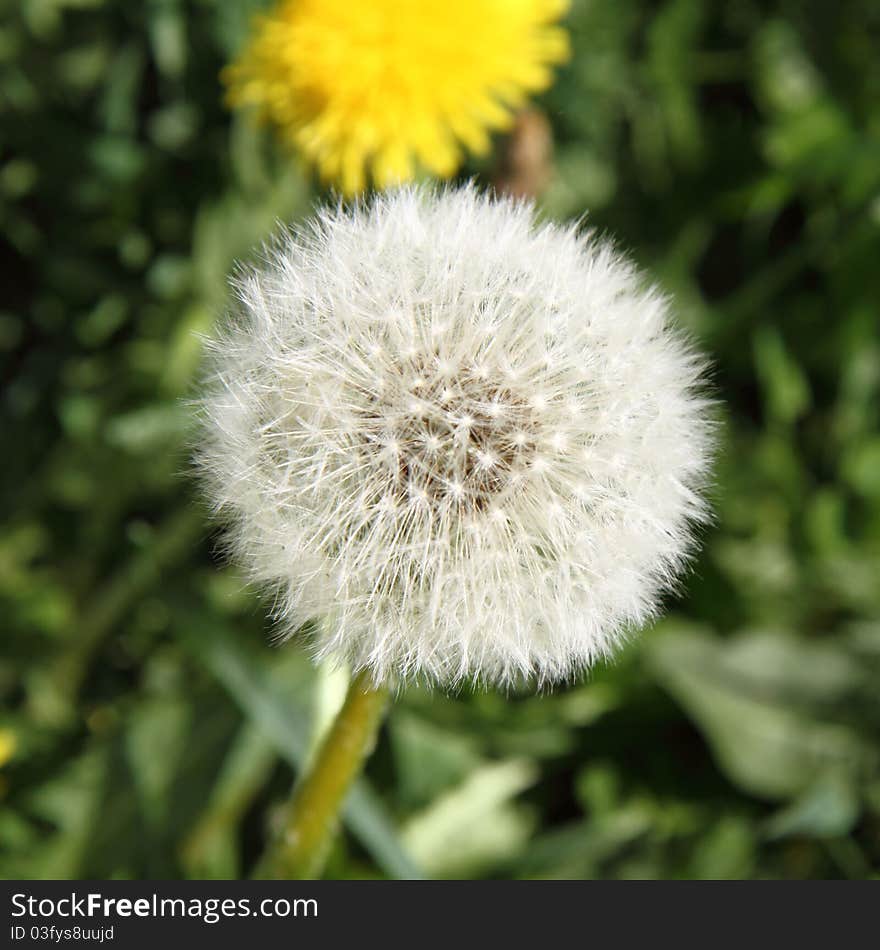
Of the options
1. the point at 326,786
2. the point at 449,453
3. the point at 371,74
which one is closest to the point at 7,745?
the point at 326,786

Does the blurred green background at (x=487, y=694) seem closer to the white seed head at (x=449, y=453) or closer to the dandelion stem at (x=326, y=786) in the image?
the dandelion stem at (x=326, y=786)

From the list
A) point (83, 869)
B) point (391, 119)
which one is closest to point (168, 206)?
point (391, 119)

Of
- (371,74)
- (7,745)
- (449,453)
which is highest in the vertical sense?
(371,74)

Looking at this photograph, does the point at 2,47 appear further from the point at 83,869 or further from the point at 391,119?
the point at 83,869

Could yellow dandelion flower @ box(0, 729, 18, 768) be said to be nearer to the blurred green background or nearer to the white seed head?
the blurred green background

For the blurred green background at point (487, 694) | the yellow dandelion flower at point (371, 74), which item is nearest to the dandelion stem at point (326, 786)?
the blurred green background at point (487, 694)

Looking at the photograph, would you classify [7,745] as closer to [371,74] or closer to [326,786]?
[326,786]
